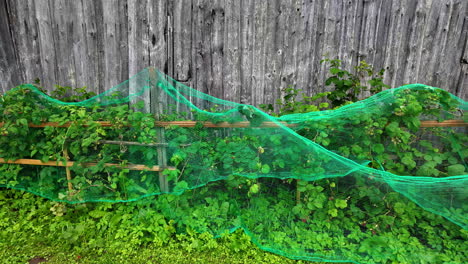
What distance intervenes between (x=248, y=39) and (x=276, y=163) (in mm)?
Answer: 1716

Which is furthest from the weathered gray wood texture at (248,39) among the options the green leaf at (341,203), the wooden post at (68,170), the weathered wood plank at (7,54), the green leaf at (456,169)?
the green leaf at (341,203)

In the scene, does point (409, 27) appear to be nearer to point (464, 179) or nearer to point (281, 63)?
point (281, 63)

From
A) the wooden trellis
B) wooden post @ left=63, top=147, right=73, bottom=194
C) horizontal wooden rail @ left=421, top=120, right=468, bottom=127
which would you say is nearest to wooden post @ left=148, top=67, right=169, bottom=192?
the wooden trellis

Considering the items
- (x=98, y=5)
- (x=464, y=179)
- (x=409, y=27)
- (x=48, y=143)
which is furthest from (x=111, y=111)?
(x=409, y=27)

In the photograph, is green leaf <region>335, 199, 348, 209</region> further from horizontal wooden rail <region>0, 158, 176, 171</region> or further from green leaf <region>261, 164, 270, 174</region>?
horizontal wooden rail <region>0, 158, 176, 171</region>

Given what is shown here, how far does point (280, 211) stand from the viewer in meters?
2.78

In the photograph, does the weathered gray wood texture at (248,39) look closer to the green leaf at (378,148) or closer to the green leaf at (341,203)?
the green leaf at (378,148)

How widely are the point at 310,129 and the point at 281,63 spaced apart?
1212 mm

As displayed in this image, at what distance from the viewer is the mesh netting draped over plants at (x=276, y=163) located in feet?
8.05

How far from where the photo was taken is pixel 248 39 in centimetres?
338

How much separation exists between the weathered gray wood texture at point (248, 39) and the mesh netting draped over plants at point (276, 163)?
680 mm

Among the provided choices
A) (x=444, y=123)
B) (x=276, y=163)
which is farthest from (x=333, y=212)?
(x=444, y=123)

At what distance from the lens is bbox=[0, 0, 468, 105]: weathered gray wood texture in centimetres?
328

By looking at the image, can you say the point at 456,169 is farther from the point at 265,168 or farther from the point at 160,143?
the point at 160,143
